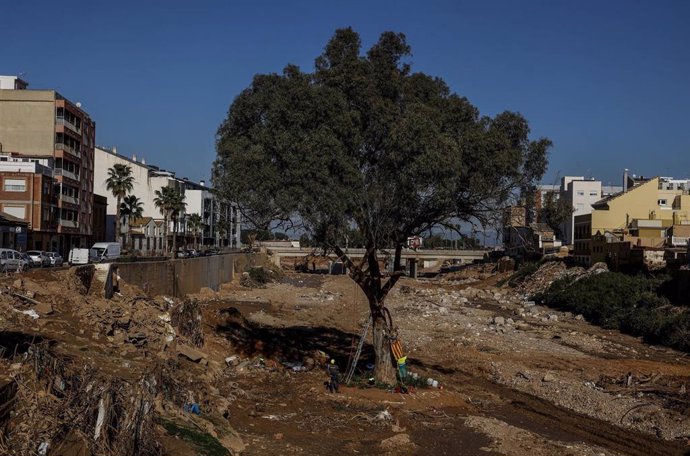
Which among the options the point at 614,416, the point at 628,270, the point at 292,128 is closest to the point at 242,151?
the point at 292,128

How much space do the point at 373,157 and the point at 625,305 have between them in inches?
1318

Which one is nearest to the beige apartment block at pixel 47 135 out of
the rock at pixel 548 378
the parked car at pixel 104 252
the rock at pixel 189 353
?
the parked car at pixel 104 252

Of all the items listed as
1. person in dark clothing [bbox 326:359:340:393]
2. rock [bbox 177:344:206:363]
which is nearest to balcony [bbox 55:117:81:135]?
rock [bbox 177:344:206:363]

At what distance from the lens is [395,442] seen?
16.5 meters

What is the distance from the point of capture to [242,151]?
75.7 feet

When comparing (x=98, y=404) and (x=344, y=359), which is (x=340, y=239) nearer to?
(x=344, y=359)

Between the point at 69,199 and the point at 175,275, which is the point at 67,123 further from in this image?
the point at 175,275

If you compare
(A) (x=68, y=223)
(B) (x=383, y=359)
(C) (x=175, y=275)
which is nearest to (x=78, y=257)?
(C) (x=175, y=275)

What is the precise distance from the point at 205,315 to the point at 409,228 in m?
14.9

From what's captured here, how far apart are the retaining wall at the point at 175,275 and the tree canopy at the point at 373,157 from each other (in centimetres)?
1095

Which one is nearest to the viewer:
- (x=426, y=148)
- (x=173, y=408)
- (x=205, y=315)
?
(x=173, y=408)

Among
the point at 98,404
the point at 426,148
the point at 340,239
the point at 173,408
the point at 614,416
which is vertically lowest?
the point at 614,416

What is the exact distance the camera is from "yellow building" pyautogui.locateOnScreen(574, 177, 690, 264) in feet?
232

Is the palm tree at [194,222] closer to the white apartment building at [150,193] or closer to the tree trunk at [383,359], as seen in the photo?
the white apartment building at [150,193]
